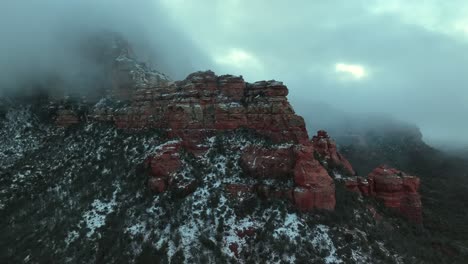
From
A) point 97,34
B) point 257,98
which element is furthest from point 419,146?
point 97,34

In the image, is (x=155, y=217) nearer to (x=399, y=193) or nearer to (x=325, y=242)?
(x=325, y=242)

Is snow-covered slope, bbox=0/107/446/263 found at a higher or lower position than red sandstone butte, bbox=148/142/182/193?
lower

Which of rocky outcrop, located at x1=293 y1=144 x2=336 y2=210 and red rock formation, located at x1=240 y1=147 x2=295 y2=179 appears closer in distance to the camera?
rocky outcrop, located at x1=293 y1=144 x2=336 y2=210

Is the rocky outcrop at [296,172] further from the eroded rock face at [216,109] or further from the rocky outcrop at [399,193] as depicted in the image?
the rocky outcrop at [399,193]

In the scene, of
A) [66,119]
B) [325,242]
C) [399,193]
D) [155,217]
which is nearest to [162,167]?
[155,217]

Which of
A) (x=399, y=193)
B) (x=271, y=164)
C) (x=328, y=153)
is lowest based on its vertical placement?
(x=399, y=193)

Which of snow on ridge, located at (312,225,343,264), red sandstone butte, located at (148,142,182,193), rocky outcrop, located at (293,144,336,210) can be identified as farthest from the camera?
red sandstone butte, located at (148,142,182,193)

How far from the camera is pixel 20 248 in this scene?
A: 1973 inches

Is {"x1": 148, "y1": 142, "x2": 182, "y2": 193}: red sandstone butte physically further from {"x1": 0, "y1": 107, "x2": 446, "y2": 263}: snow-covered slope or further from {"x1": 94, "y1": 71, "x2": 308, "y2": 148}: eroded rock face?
{"x1": 94, "y1": 71, "x2": 308, "y2": 148}: eroded rock face

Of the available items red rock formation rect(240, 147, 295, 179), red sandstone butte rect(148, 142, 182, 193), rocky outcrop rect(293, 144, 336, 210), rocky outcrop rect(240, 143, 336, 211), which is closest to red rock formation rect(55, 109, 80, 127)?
red sandstone butte rect(148, 142, 182, 193)

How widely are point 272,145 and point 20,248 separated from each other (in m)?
38.4

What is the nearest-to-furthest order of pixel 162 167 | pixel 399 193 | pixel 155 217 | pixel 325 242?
1. pixel 325 242
2. pixel 155 217
3. pixel 162 167
4. pixel 399 193

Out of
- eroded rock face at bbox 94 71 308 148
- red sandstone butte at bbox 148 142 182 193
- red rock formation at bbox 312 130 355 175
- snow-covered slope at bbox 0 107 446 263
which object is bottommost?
snow-covered slope at bbox 0 107 446 263

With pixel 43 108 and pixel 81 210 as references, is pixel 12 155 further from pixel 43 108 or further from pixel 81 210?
pixel 81 210
